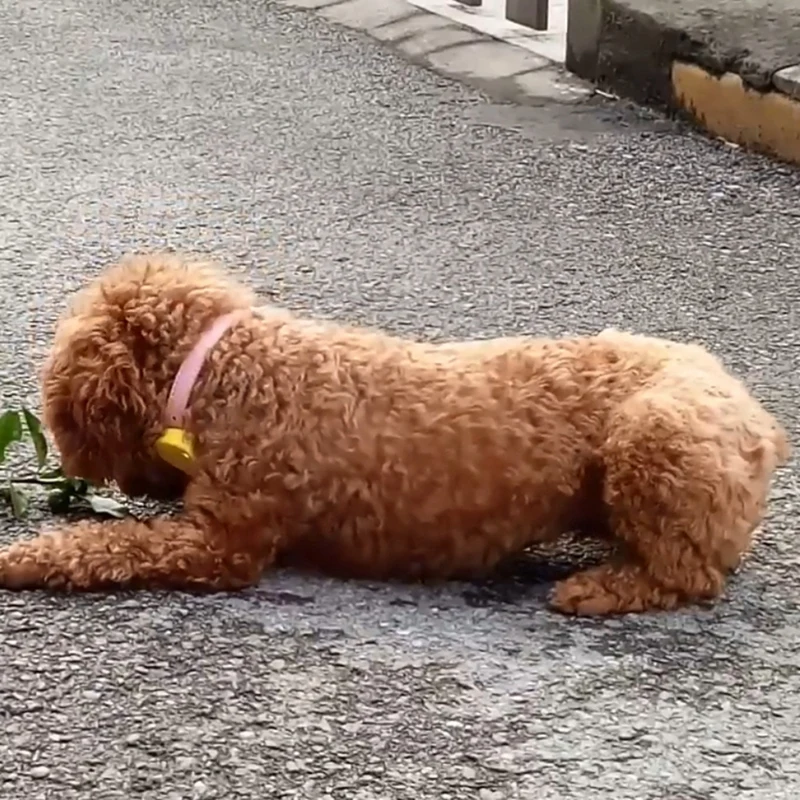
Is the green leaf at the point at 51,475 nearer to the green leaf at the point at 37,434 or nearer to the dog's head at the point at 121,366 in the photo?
the green leaf at the point at 37,434

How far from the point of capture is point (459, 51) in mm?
6496

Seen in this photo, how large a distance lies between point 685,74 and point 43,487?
3361 millimetres

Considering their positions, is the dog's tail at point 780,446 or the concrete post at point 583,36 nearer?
the dog's tail at point 780,446

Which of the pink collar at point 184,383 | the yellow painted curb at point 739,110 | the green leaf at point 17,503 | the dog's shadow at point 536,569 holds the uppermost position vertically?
the yellow painted curb at point 739,110

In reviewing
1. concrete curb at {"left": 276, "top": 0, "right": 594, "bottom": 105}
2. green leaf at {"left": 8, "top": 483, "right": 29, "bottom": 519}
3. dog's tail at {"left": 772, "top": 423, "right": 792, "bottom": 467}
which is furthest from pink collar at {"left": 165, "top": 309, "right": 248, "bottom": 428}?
concrete curb at {"left": 276, "top": 0, "right": 594, "bottom": 105}

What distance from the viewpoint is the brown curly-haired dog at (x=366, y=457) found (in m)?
2.65

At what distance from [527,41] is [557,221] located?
2163 millimetres

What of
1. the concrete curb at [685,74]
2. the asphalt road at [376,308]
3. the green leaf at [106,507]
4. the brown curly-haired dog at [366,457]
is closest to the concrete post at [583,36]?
the concrete curb at [685,74]

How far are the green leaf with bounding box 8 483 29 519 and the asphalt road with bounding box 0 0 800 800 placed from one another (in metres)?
0.04

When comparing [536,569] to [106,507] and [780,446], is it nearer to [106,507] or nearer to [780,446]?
[780,446]

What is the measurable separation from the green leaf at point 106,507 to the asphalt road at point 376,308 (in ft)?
0.54

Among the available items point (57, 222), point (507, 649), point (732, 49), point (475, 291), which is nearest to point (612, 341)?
point (507, 649)

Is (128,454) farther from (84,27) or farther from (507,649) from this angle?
(84,27)

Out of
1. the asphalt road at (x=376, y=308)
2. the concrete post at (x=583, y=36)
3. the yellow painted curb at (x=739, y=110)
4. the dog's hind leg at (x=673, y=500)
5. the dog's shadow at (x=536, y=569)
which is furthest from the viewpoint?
the concrete post at (x=583, y=36)
